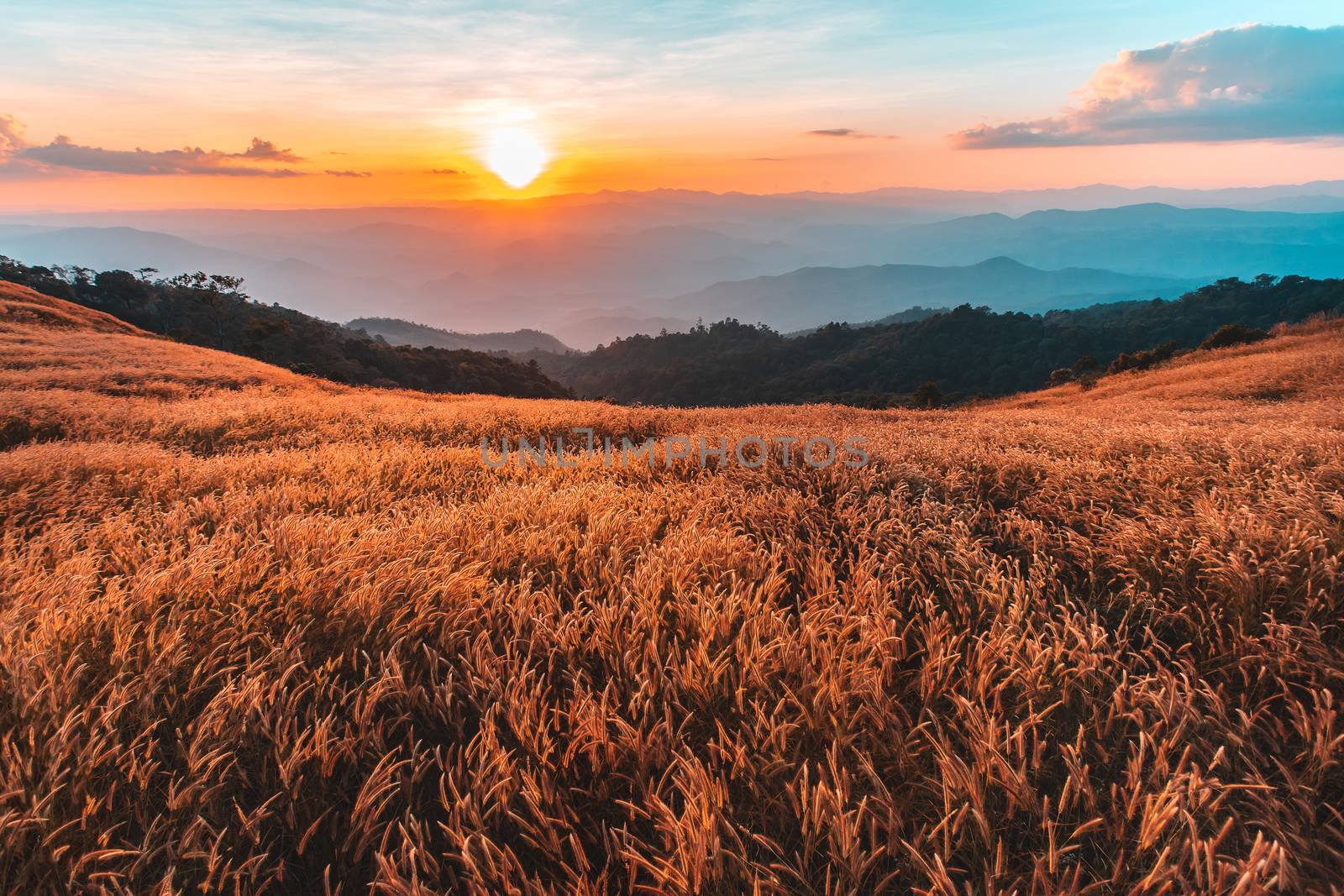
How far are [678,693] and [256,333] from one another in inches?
4010

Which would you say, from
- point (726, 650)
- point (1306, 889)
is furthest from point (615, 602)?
point (1306, 889)

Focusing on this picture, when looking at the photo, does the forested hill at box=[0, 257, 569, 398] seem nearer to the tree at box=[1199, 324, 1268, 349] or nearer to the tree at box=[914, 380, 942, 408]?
the tree at box=[914, 380, 942, 408]

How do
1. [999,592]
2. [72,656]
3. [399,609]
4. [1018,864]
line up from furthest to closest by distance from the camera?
[999,592], [399,609], [72,656], [1018,864]

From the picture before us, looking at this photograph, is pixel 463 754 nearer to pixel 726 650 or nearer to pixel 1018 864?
pixel 726 650

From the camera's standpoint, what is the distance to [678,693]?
2311 millimetres

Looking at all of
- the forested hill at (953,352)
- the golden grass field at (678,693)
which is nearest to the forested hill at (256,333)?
the forested hill at (953,352)

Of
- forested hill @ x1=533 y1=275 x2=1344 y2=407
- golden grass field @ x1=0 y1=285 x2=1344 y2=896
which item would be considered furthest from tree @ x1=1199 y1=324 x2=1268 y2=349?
forested hill @ x1=533 y1=275 x2=1344 y2=407

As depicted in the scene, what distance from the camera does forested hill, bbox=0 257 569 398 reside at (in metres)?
85.5

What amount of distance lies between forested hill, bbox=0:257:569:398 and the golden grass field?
82404mm

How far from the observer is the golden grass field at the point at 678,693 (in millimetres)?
1642

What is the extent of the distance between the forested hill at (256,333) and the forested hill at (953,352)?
197 feet

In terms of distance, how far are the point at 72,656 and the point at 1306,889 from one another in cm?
394

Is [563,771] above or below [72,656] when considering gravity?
below

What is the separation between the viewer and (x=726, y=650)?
238cm
